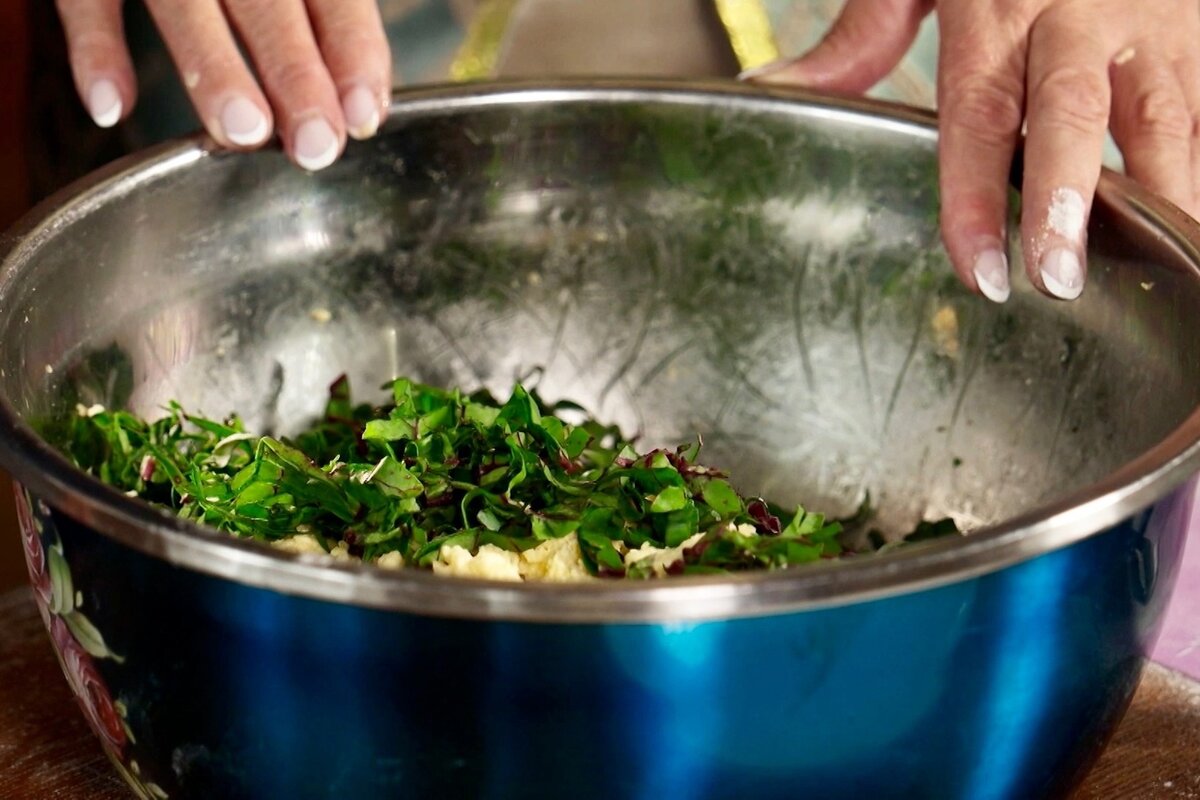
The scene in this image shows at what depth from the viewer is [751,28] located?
1430mm

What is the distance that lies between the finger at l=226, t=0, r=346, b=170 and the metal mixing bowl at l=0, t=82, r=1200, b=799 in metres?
0.06

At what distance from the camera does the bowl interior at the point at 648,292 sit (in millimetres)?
869

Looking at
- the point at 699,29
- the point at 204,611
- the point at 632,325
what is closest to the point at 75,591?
the point at 204,611

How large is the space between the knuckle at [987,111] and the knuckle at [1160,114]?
0.07m

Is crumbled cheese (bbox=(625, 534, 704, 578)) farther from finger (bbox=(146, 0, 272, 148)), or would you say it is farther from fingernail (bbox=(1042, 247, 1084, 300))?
finger (bbox=(146, 0, 272, 148))

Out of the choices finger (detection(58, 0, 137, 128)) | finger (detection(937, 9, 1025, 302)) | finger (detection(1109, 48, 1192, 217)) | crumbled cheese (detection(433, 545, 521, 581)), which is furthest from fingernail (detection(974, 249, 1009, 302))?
finger (detection(58, 0, 137, 128))

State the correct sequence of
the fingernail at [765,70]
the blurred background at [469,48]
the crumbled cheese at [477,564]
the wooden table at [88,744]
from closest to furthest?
the crumbled cheese at [477,564]
the wooden table at [88,744]
the fingernail at [765,70]
the blurred background at [469,48]

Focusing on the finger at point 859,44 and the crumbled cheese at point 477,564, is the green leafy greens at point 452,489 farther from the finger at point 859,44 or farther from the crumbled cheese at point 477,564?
the finger at point 859,44

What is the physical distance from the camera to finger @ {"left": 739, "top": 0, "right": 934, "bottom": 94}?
1.02 m

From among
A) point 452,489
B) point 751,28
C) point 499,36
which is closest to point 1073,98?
point 452,489

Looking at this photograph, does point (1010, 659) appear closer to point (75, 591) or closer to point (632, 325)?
point (75, 591)

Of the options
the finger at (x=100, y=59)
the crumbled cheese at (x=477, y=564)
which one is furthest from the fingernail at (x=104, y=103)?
the crumbled cheese at (x=477, y=564)

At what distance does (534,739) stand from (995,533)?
0.17 m

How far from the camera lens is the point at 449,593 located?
1.45 feet
